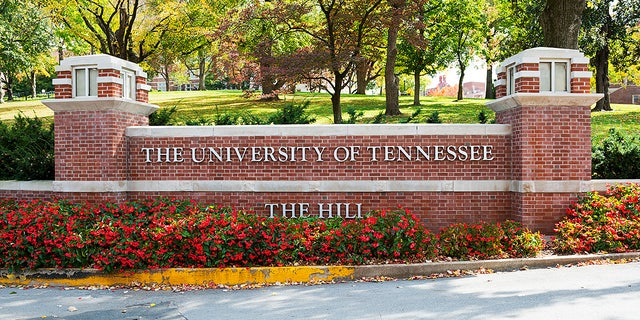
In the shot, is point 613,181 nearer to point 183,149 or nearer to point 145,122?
point 183,149

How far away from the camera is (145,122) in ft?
41.8

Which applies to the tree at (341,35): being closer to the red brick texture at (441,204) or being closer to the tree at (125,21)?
the red brick texture at (441,204)

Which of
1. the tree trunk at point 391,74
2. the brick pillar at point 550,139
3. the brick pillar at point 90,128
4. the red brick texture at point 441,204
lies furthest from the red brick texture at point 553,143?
the tree trunk at point 391,74

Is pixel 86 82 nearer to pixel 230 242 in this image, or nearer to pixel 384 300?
pixel 230 242

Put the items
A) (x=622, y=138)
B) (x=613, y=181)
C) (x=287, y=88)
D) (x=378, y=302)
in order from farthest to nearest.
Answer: (x=287, y=88)
(x=622, y=138)
(x=613, y=181)
(x=378, y=302)

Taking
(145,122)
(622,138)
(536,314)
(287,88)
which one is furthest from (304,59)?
(536,314)

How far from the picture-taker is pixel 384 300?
25.3 feet

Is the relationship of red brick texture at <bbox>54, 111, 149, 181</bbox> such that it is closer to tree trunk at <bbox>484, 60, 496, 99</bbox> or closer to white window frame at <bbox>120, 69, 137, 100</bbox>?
white window frame at <bbox>120, 69, 137, 100</bbox>

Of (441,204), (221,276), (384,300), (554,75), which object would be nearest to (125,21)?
(441,204)

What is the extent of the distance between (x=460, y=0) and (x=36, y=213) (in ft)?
99.4

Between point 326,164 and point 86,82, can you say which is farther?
point 326,164

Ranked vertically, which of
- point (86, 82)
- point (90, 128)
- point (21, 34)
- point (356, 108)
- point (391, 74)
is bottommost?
point (90, 128)

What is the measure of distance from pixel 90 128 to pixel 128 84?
1.21m

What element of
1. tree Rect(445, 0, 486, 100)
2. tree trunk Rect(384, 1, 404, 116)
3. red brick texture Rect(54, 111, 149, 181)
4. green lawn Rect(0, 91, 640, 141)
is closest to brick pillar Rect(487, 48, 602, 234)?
red brick texture Rect(54, 111, 149, 181)
